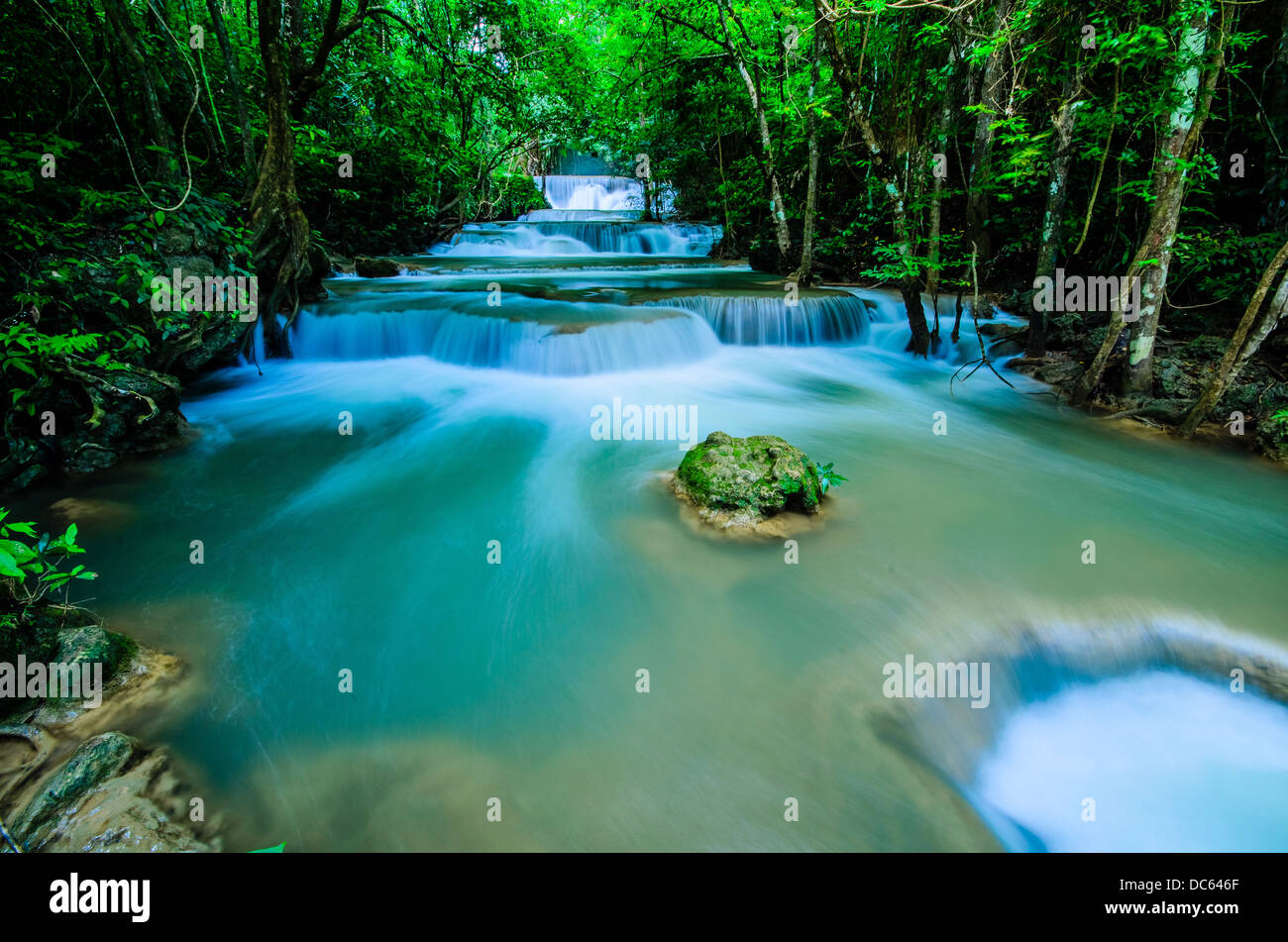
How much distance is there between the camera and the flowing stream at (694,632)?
214cm

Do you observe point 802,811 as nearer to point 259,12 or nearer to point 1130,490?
point 1130,490

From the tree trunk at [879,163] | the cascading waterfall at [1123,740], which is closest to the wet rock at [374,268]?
the tree trunk at [879,163]

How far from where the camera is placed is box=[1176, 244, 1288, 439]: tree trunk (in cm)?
428

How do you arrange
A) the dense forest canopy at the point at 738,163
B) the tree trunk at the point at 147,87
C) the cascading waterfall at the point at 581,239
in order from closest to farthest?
the dense forest canopy at the point at 738,163
the tree trunk at the point at 147,87
the cascading waterfall at the point at 581,239

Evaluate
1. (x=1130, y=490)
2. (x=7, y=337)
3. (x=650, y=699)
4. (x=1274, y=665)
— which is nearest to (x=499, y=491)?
(x=650, y=699)

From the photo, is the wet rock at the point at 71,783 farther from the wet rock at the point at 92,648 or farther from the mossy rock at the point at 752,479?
the mossy rock at the point at 752,479

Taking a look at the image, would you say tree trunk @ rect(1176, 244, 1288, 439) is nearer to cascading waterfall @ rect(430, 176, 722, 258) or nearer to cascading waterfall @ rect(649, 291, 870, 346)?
cascading waterfall @ rect(649, 291, 870, 346)

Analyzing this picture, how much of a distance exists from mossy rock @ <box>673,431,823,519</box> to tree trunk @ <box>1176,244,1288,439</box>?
4.00m

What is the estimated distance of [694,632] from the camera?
2.98m

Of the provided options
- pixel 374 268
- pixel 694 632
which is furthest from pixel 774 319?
pixel 374 268

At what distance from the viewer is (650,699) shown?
8.57 feet

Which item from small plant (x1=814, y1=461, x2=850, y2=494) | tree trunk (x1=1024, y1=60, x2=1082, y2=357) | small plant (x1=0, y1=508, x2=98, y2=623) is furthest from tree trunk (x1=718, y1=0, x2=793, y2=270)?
small plant (x1=0, y1=508, x2=98, y2=623)

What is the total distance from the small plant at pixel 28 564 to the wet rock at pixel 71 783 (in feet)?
2.17
